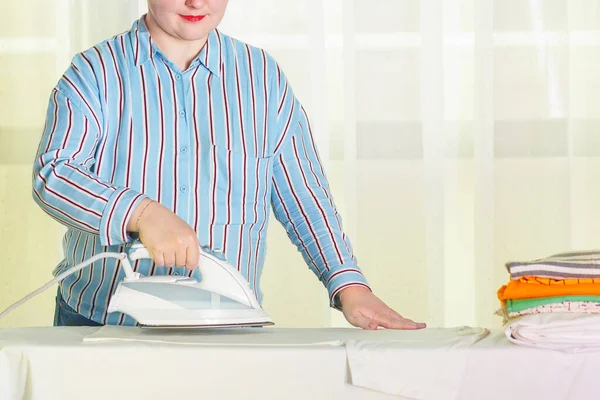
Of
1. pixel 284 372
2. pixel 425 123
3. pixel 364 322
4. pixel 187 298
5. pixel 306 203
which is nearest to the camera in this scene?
pixel 284 372

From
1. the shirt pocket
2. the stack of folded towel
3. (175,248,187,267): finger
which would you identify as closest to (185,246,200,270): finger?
(175,248,187,267): finger

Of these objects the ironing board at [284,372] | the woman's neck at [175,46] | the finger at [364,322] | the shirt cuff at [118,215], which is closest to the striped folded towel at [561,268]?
the ironing board at [284,372]

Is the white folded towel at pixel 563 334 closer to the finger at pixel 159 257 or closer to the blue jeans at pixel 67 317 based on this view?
the finger at pixel 159 257

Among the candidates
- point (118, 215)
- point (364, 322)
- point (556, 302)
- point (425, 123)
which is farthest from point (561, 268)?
point (425, 123)

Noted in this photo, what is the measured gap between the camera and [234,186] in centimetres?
156

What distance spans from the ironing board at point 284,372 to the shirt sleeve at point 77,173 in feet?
0.70

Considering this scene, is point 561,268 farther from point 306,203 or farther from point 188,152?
point 188,152

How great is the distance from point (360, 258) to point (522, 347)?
1526mm

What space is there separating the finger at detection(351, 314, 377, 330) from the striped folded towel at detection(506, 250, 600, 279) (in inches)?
10.0

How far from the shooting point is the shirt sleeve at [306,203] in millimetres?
1589

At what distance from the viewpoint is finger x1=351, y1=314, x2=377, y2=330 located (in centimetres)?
146

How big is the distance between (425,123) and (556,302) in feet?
4.84

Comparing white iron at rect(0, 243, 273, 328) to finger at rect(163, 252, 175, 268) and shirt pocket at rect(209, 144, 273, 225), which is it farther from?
shirt pocket at rect(209, 144, 273, 225)

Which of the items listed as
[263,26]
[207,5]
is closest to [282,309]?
[263,26]
